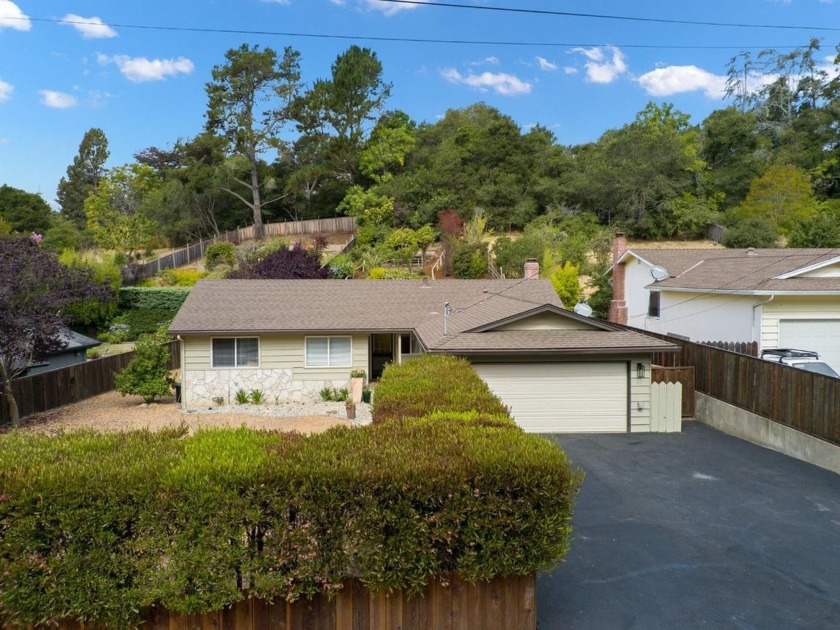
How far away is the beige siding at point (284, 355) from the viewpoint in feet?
56.2

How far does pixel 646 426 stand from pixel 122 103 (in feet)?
117

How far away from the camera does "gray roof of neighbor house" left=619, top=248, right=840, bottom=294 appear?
50.2 ft

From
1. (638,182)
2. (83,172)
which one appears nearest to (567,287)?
(638,182)

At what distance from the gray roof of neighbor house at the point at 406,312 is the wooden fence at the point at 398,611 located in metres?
7.65

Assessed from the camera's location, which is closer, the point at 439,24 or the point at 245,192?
the point at 439,24

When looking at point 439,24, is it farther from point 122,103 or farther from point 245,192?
point 245,192

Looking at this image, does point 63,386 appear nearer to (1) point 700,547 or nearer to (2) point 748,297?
(1) point 700,547

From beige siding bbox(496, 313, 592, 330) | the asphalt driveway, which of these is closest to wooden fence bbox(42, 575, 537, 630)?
the asphalt driveway

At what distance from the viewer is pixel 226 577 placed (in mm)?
3980

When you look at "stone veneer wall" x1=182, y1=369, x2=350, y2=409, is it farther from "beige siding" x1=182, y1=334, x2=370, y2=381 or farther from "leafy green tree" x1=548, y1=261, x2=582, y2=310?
"leafy green tree" x1=548, y1=261, x2=582, y2=310

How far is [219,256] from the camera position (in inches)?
1499

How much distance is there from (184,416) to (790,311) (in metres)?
17.2

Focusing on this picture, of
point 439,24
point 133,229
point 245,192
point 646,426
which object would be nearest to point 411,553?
point 646,426

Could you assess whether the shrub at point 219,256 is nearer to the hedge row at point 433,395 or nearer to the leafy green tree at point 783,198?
the hedge row at point 433,395
